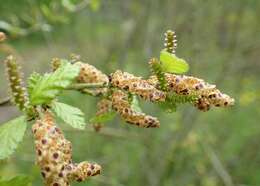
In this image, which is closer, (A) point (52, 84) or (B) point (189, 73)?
(A) point (52, 84)

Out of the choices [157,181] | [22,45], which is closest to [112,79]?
[157,181]

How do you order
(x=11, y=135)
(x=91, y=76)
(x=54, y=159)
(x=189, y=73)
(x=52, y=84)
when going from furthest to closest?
(x=189, y=73), (x=91, y=76), (x=11, y=135), (x=52, y=84), (x=54, y=159)

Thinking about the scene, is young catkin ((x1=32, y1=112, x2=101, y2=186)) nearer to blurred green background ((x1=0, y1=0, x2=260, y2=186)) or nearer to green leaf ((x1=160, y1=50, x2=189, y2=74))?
green leaf ((x1=160, y1=50, x2=189, y2=74))

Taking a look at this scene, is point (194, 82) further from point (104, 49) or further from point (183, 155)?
point (104, 49)

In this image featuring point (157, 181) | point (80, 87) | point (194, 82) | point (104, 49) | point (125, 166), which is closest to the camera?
point (194, 82)

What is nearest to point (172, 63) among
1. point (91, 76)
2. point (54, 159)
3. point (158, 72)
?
point (158, 72)

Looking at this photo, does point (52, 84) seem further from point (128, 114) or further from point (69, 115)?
point (128, 114)
